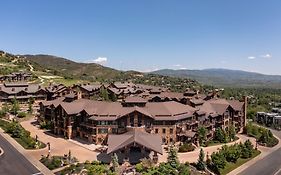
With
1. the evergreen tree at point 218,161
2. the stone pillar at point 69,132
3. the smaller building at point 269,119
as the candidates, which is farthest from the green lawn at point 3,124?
the smaller building at point 269,119

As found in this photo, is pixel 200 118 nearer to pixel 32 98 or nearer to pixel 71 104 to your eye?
→ pixel 71 104

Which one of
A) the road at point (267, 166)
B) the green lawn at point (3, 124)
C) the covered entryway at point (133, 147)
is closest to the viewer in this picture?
the covered entryway at point (133, 147)

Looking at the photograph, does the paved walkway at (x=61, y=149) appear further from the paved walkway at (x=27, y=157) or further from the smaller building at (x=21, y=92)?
the smaller building at (x=21, y=92)

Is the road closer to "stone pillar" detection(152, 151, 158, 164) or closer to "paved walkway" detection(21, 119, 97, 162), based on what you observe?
"stone pillar" detection(152, 151, 158, 164)

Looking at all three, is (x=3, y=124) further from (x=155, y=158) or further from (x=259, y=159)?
(x=259, y=159)

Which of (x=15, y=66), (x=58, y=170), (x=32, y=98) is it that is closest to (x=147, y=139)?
(x=58, y=170)

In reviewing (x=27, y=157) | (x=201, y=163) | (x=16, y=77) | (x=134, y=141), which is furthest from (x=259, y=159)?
(x=16, y=77)

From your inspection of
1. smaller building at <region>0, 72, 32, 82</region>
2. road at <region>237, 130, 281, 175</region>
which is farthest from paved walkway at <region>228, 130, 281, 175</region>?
smaller building at <region>0, 72, 32, 82</region>
